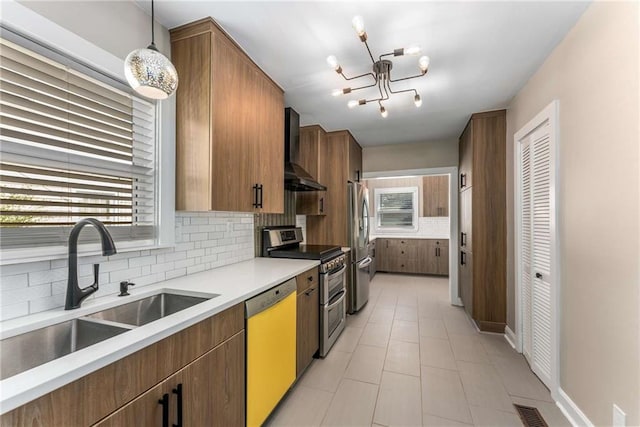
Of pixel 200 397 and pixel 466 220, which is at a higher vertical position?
pixel 466 220

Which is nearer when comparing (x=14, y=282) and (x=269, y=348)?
(x=14, y=282)

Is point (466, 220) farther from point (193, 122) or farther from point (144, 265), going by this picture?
point (144, 265)

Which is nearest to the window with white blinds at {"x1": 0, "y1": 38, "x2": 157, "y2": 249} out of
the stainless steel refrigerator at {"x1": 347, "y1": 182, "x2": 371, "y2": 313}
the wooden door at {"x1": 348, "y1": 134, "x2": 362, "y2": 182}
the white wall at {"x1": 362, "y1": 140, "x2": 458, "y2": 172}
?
the stainless steel refrigerator at {"x1": 347, "y1": 182, "x2": 371, "y2": 313}

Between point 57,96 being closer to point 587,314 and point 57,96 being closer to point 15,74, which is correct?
point 15,74

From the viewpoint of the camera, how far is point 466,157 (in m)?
3.55

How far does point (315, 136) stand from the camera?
3.66m

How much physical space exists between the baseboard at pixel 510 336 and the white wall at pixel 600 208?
36.2 inches

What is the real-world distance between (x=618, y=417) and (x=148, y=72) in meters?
2.76

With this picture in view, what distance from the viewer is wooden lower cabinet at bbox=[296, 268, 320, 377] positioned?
2162mm

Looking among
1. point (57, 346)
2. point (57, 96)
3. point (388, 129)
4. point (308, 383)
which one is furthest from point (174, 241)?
point (388, 129)

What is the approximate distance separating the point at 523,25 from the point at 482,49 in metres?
0.27

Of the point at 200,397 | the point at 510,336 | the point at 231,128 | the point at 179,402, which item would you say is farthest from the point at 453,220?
the point at 179,402

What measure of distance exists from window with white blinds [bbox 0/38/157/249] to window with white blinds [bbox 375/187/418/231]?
5.75m

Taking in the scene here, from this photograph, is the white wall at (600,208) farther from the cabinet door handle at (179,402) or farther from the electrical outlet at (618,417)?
the cabinet door handle at (179,402)
